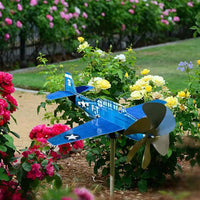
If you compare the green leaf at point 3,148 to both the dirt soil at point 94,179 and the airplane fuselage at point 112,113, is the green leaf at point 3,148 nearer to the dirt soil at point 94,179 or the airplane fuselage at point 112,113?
the dirt soil at point 94,179

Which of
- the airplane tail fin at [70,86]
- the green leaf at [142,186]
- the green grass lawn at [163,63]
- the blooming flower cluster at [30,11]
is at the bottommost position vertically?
the green leaf at [142,186]

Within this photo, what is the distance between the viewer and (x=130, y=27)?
44.5 feet

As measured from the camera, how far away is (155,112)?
3.20 m

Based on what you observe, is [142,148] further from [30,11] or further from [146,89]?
[30,11]

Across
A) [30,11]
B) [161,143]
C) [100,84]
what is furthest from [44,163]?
[30,11]

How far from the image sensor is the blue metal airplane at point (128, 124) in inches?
126

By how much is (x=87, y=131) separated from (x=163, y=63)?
8397 mm

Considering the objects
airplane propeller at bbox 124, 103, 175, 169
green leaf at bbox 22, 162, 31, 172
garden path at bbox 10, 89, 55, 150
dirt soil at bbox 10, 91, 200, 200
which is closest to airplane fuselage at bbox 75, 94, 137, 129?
airplane propeller at bbox 124, 103, 175, 169

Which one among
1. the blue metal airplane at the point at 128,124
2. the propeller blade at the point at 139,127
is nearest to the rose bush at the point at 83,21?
the blue metal airplane at the point at 128,124

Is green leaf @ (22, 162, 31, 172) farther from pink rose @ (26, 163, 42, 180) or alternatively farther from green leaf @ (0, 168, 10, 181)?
green leaf @ (0, 168, 10, 181)

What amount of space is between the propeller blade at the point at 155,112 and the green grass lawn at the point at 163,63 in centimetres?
Answer: 417

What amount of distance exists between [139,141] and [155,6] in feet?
37.0

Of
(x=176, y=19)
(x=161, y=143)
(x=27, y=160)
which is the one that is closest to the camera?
(x=161, y=143)

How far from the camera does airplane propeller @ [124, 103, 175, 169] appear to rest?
10.5 feet
